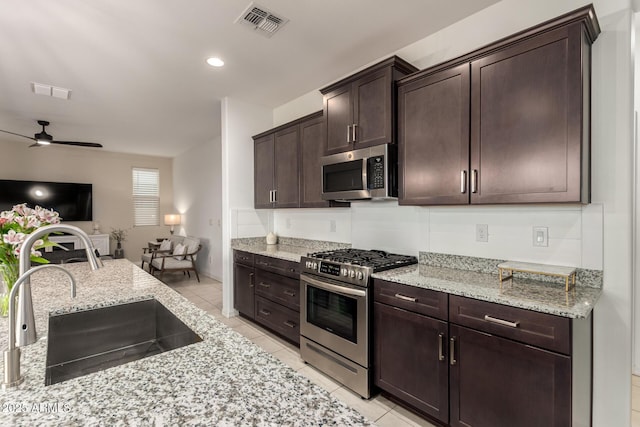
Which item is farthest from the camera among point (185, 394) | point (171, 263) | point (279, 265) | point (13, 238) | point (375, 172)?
point (171, 263)

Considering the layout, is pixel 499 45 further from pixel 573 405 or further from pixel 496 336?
pixel 573 405

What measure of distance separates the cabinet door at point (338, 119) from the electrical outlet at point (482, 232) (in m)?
1.20

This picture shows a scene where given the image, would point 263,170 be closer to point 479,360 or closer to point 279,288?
point 279,288

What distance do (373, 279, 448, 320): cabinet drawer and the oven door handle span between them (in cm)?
12

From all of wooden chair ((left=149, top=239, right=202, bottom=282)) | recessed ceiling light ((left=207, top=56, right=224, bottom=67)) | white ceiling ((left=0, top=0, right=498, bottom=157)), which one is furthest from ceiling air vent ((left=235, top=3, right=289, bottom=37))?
wooden chair ((left=149, top=239, right=202, bottom=282))

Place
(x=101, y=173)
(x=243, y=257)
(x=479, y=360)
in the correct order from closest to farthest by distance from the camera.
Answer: (x=479, y=360), (x=243, y=257), (x=101, y=173)

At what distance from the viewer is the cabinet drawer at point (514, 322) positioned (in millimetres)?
1400

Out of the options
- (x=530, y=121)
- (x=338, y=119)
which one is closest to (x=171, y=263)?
(x=338, y=119)

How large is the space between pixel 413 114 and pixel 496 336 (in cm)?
153

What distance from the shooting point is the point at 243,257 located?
3.75 meters

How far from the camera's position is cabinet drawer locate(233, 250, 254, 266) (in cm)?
363

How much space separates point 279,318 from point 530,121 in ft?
8.77

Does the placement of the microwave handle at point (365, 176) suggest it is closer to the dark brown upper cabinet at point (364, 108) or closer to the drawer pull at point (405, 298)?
the dark brown upper cabinet at point (364, 108)

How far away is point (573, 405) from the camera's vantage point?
1411mm
